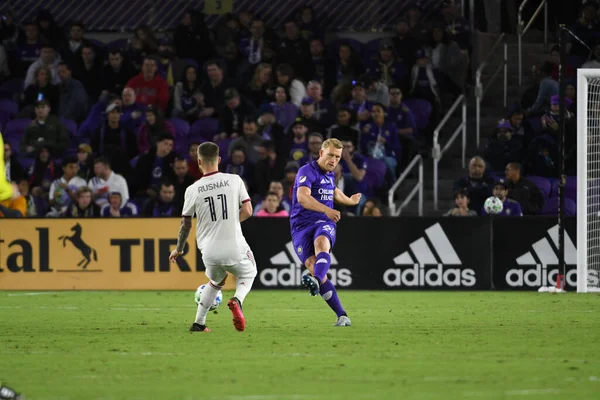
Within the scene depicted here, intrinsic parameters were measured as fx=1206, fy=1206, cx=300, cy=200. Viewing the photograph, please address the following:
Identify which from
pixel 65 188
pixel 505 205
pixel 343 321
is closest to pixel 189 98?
pixel 65 188

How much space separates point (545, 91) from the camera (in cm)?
2236

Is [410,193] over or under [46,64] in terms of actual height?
under

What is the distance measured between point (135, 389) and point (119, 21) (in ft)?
64.4

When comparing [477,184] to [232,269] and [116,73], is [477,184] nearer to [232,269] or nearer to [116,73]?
[116,73]

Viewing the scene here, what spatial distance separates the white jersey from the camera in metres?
11.6

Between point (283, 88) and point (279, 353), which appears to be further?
point (283, 88)

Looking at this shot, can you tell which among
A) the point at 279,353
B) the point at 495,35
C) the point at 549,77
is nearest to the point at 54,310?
the point at 279,353

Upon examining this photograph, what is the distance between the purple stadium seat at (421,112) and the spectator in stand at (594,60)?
10.4 feet

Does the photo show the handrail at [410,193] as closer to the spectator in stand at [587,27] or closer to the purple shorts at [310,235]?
the spectator in stand at [587,27]

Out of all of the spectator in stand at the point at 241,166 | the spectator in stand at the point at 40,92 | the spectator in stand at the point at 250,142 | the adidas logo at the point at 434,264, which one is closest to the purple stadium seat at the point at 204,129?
the spectator in stand at the point at 250,142

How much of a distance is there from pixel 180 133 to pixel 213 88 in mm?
1125

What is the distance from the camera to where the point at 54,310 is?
15.3 meters

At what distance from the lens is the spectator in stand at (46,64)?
80.2 ft

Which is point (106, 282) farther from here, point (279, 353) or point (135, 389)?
point (135, 389)
